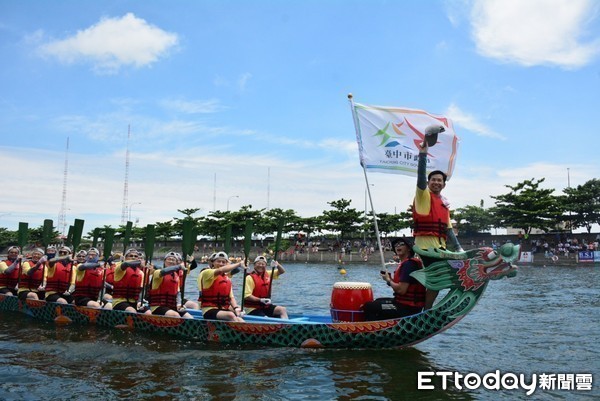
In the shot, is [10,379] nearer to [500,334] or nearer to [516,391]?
[516,391]

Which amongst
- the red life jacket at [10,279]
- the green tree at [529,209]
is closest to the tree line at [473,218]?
the green tree at [529,209]

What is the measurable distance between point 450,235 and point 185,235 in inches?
247

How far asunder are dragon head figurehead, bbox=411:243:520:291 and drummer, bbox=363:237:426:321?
33cm

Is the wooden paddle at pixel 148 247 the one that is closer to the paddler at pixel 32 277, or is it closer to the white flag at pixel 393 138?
the paddler at pixel 32 277

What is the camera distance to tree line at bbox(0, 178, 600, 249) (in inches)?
2057

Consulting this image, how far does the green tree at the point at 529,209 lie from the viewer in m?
51.6

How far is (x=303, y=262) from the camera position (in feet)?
178

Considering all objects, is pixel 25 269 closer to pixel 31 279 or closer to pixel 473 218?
pixel 31 279

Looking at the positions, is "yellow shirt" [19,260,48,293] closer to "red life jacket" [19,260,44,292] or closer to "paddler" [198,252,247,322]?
"red life jacket" [19,260,44,292]

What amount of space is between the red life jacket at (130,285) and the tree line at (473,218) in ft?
107

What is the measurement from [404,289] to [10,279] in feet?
41.2

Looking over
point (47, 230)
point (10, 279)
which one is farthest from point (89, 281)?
point (10, 279)

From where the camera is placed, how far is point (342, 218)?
62094 mm

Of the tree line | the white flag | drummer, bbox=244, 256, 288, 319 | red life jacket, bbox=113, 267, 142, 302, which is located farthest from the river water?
the tree line
